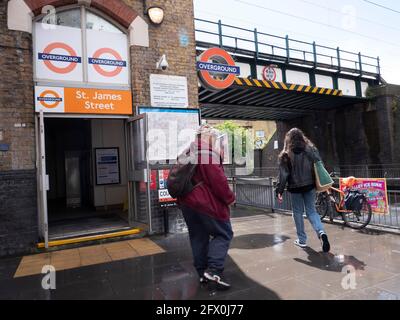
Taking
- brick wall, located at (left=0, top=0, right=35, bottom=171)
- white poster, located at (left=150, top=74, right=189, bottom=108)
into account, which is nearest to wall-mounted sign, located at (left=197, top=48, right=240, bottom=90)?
white poster, located at (left=150, top=74, right=189, bottom=108)

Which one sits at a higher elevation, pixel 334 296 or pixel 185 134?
pixel 185 134

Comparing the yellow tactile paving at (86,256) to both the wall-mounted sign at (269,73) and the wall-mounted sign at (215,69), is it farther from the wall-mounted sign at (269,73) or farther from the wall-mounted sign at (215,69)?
the wall-mounted sign at (269,73)

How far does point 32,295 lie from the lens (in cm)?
398

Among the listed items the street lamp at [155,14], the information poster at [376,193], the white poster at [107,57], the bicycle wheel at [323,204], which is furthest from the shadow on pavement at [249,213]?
the street lamp at [155,14]

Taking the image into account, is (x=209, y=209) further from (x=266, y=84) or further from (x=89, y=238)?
(x=266, y=84)

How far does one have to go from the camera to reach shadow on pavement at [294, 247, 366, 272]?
453 centimetres

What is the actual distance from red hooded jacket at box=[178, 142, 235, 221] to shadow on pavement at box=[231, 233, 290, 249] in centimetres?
210

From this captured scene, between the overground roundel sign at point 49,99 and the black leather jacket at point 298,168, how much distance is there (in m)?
4.40

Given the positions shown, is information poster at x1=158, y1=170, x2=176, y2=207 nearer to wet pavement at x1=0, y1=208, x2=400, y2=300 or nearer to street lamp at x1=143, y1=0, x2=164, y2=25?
wet pavement at x1=0, y1=208, x2=400, y2=300

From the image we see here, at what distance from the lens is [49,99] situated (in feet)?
20.9
